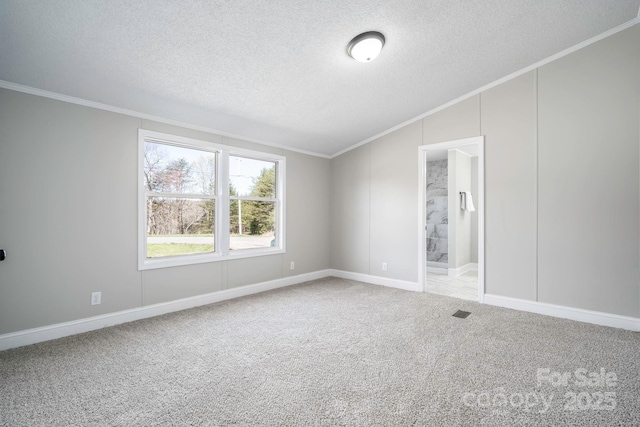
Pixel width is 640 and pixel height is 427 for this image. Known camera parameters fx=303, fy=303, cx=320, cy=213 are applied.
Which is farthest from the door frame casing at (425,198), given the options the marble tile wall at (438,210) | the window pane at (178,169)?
the window pane at (178,169)

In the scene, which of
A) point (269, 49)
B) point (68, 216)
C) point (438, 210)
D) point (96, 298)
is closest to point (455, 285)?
point (438, 210)

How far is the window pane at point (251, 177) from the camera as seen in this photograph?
4348 millimetres

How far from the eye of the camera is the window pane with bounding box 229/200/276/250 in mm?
4348

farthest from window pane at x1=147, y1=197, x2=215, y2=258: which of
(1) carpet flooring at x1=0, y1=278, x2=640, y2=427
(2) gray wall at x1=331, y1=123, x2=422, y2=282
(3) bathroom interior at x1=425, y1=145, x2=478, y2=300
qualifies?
(3) bathroom interior at x1=425, y1=145, x2=478, y2=300

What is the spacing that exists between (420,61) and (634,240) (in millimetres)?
2808

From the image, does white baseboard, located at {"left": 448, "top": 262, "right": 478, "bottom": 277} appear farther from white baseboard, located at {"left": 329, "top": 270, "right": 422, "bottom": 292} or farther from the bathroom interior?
white baseboard, located at {"left": 329, "top": 270, "right": 422, "bottom": 292}

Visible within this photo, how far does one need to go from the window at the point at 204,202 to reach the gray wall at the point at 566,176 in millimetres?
2955

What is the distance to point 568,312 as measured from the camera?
11.0 feet

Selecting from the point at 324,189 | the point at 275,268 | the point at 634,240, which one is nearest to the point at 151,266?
the point at 275,268

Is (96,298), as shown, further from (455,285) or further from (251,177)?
(455,285)

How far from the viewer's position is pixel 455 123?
4.21 m

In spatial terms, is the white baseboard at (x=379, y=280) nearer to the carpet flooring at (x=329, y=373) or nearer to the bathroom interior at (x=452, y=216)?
the bathroom interior at (x=452, y=216)

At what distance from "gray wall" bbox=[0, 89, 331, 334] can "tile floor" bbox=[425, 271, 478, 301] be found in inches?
143

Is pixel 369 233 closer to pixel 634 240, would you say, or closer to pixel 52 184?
pixel 634 240
